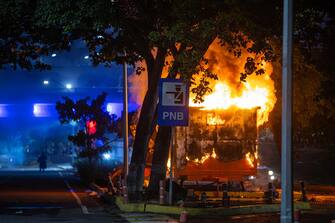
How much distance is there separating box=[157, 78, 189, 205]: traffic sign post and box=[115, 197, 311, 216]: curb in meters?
2.54

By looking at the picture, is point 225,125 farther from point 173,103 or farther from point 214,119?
point 173,103

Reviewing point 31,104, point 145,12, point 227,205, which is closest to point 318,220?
point 227,205

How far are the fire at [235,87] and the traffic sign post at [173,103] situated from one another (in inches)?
308

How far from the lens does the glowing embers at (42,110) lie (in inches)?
2896

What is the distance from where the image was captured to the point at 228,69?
26.8m

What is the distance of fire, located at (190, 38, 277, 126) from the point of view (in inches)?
1034

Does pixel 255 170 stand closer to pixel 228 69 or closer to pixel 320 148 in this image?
pixel 228 69

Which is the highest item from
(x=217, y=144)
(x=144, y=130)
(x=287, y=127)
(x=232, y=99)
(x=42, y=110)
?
(x=42, y=110)

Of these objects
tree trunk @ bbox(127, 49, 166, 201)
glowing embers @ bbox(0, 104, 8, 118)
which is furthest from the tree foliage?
glowing embers @ bbox(0, 104, 8, 118)

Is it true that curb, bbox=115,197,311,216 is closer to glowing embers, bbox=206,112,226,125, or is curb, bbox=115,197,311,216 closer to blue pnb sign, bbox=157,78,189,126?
blue pnb sign, bbox=157,78,189,126

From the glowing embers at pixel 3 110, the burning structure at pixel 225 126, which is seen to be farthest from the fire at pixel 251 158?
the glowing embers at pixel 3 110

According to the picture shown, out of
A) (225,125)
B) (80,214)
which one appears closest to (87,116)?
(225,125)

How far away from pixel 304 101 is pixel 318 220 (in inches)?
271

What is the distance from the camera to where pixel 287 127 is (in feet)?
38.7
